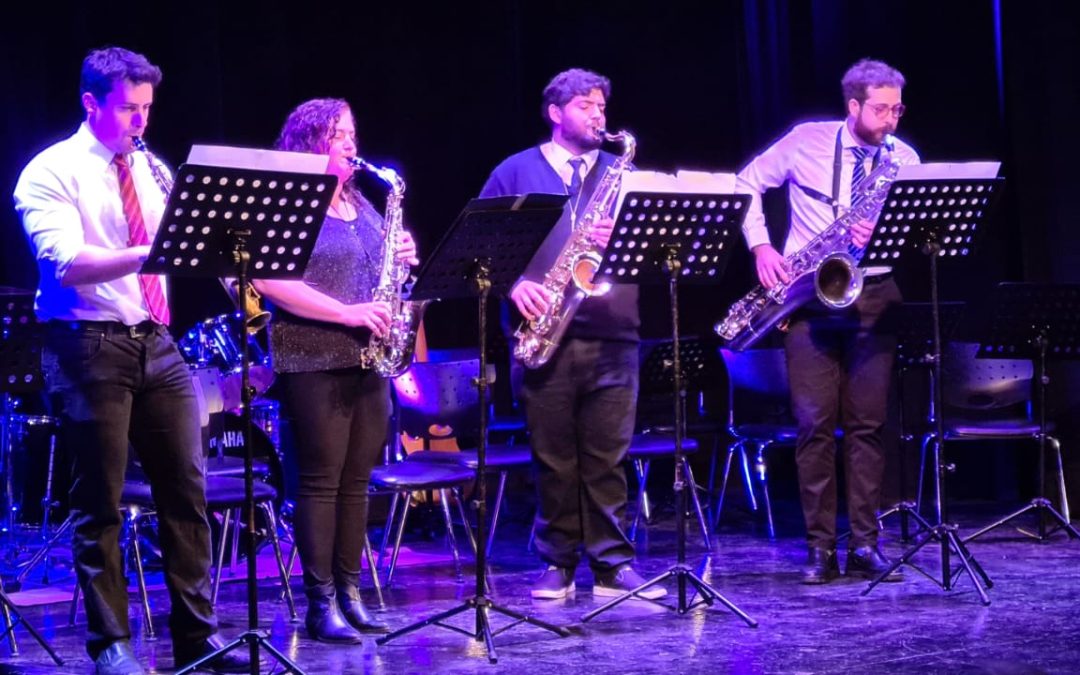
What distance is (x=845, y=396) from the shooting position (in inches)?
261

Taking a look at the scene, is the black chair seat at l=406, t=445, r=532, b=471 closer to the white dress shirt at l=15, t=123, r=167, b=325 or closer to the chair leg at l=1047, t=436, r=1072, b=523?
the white dress shirt at l=15, t=123, r=167, b=325

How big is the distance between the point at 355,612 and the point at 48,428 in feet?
13.1

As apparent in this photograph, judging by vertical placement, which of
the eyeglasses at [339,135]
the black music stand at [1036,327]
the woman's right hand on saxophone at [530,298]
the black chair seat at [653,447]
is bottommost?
the black chair seat at [653,447]

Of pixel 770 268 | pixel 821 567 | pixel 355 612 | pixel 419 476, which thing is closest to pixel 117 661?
pixel 355 612

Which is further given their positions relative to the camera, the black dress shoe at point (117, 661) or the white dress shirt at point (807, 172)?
the white dress shirt at point (807, 172)

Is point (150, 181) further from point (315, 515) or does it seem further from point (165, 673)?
point (165, 673)

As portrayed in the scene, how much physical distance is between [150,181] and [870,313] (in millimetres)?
3223

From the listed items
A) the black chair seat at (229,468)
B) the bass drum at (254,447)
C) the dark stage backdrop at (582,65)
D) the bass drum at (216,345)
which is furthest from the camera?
the dark stage backdrop at (582,65)

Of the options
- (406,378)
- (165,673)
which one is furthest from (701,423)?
(165,673)

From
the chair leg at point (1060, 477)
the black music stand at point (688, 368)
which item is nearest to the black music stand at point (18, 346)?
the black music stand at point (688, 368)

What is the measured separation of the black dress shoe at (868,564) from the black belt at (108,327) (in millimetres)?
3414

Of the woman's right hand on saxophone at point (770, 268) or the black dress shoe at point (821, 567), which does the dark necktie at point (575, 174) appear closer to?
A: the woman's right hand on saxophone at point (770, 268)

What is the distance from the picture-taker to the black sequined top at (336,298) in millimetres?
5438

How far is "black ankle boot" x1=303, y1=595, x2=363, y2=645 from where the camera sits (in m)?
5.49
